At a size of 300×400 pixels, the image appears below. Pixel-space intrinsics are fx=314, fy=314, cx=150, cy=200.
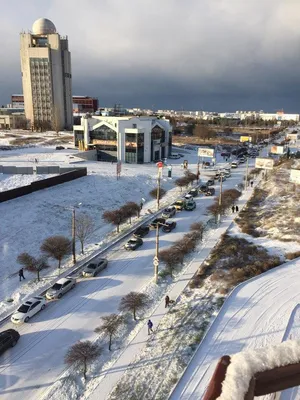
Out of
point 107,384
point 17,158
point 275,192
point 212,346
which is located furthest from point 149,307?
point 17,158

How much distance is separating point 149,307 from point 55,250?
9796 millimetres

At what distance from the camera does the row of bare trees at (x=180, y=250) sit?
1024 inches

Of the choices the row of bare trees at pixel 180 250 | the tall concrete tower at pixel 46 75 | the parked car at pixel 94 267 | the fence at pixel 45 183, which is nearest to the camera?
the parked car at pixel 94 267

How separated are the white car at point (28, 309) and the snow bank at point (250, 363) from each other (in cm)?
1881

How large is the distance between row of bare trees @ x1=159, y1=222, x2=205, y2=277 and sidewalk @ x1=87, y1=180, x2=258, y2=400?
0.89 metres

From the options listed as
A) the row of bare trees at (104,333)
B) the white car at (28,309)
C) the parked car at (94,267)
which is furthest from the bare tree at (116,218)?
the white car at (28,309)

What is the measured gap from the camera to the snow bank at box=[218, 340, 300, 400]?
148 inches

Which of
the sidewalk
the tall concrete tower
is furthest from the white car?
the tall concrete tower

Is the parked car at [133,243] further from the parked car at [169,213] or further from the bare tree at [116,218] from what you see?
the parked car at [169,213]

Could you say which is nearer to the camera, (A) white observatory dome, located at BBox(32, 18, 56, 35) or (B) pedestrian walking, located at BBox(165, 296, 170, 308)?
(B) pedestrian walking, located at BBox(165, 296, 170, 308)

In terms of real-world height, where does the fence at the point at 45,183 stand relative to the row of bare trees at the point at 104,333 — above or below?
above

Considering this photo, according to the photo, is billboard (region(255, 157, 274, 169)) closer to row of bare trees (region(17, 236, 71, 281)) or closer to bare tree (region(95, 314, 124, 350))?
row of bare trees (region(17, 236, 71, 281))

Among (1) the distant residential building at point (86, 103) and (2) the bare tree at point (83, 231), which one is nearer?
(2) the bare tree at point (83, 231)

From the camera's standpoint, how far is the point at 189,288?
77.9 feet
